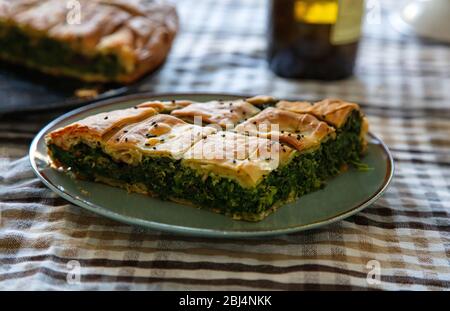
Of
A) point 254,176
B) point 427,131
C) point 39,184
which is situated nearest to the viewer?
point 254,176

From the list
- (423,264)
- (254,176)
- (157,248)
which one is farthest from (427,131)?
(157,248)

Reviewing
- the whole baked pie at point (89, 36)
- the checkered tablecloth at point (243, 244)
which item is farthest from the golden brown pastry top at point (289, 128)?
the whole baked pie at point (89, 36)

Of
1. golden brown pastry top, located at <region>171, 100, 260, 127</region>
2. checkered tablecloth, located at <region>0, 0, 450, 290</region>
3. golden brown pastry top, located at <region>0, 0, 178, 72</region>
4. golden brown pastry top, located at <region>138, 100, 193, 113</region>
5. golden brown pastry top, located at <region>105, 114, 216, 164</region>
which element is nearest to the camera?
checkered tablecloth, located at <region>0, 0, 450, 290</region>

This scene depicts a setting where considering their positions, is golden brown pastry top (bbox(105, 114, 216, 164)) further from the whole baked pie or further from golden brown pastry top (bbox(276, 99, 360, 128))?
the whole baked pie

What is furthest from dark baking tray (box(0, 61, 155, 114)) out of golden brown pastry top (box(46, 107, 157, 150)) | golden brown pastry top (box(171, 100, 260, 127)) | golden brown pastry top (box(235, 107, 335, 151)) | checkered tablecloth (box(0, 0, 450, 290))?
golden brown pastry top (box(235, 107, 335, 151))

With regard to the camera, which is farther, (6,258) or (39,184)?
(39,184)

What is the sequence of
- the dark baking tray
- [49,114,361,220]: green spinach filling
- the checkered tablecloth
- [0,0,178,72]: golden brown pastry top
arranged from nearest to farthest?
the checkered tablecloth, [49,114,361,220]: green spinach filling, the dark baking tray, [0,0,178,72]: golden brown pastry top

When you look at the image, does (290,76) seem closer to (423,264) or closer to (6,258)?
(423,264)
